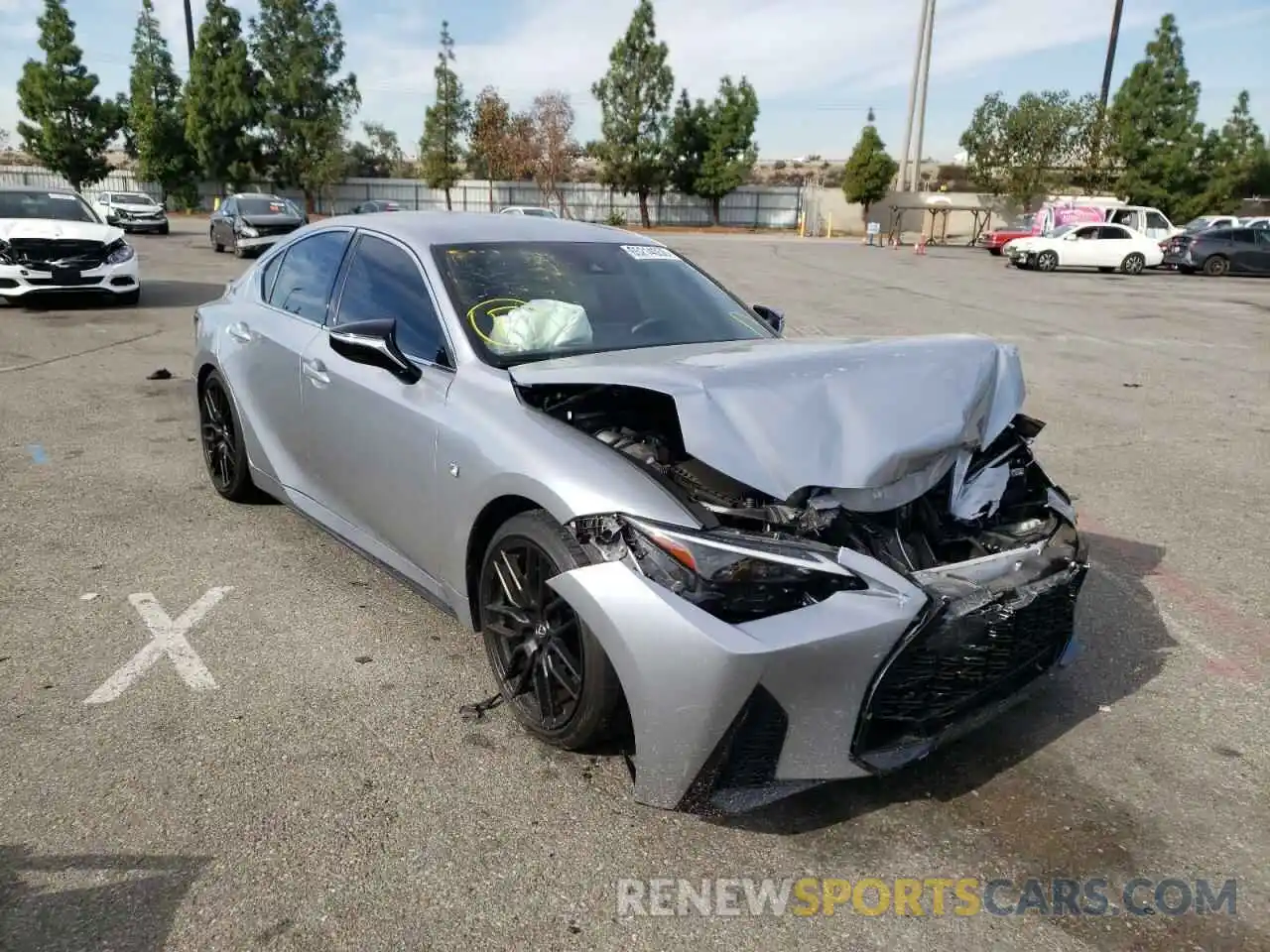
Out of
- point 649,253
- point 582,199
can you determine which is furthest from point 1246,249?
point 582,199

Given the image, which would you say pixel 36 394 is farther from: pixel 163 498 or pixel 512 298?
pixel 512 298

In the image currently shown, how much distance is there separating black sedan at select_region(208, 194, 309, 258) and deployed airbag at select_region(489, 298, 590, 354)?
67.0 ft

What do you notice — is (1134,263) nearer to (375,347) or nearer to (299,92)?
(375,347)

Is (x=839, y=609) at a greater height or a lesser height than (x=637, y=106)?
lesser

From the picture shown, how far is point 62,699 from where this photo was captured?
321 cm

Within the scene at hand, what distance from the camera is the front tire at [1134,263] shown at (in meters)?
28.7

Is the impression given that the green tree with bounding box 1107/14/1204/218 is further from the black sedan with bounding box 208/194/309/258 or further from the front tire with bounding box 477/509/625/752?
the front tire with bounding box 477/509/625/752

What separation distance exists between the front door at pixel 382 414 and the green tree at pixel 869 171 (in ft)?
165

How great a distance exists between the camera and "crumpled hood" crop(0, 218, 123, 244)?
1229cm

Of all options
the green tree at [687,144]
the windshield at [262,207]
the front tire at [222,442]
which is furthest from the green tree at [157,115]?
the front tire at [222,442]

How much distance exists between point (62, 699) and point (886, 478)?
9.17 ft

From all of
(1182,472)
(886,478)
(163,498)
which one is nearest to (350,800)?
(886,478)

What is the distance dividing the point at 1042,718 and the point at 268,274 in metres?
4.11

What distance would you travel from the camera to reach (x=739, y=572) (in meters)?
2.42
